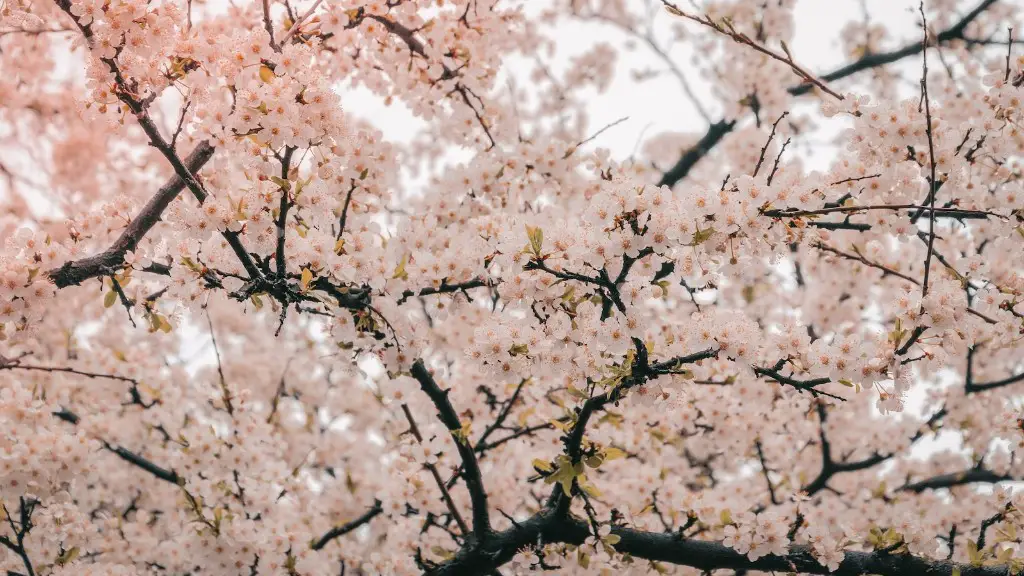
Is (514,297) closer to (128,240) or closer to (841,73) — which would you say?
(128,240)

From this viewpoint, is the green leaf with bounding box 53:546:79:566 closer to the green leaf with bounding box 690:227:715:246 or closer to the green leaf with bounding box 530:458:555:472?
the green leaf with bounding box 530:458:555:472

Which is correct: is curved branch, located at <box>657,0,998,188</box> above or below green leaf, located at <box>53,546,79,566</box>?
above

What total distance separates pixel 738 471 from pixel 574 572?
4514 mm

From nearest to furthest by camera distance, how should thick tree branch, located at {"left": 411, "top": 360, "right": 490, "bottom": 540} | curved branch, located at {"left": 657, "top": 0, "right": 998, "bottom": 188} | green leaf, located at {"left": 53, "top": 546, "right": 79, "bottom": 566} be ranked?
thick tree branch, located at {"left": 411, "top": 360, "right": 490, "bottom": 540}, green leaf, located at {"left": 53, "top": 546, "right": 79, "bottom": 566}, curved branch, located at {"left": 657, "top": 0, "right": 998, "bottom": 188}

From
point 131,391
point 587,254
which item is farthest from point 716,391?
point 131,391

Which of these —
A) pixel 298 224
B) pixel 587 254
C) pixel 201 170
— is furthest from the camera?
pixel 201 170

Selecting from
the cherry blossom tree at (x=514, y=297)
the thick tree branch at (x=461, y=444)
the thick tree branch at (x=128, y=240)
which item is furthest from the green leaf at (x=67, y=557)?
the thick tree branch at (x=461, y=444)

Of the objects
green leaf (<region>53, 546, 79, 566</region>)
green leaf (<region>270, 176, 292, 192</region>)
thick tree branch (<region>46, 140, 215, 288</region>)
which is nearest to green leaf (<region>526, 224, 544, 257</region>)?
green leaf (<region>270, 176, 292, 192</region>)

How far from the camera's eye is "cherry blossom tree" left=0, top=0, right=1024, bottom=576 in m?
2.58

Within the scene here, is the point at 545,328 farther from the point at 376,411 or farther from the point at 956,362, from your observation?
the point at 376,411

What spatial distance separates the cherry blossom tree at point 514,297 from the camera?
2578 millimetres

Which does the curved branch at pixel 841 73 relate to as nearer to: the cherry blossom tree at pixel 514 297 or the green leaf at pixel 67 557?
the cherry blossom tree at pixel 514 297

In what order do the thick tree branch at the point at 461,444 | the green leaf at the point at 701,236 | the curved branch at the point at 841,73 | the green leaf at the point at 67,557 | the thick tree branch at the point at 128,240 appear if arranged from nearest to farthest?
the green leaf at the point at 701,236 → the thick tree branch at the point at 128,240 → the thick tree branch at the point at 461,444 → the green leaf at the point at 67,557 → the curved branch at the point at 841,73

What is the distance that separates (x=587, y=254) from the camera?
2436mm
